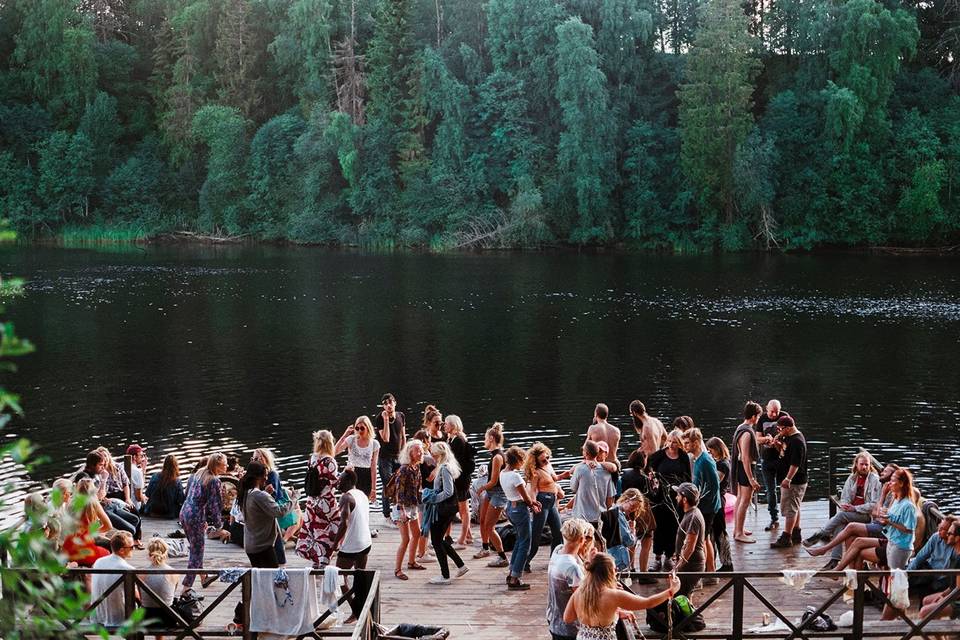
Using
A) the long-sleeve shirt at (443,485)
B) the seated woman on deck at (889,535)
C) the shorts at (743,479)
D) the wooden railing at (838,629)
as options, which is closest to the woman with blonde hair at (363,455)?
the long-sleeve shirt at (443,485)

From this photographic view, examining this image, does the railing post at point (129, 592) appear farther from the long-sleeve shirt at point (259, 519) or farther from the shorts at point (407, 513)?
the shorts at point (407, 513)

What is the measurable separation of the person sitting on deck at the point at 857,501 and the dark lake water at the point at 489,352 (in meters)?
8.30

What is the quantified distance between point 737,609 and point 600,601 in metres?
2.17

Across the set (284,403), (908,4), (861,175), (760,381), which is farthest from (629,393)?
(908,4)

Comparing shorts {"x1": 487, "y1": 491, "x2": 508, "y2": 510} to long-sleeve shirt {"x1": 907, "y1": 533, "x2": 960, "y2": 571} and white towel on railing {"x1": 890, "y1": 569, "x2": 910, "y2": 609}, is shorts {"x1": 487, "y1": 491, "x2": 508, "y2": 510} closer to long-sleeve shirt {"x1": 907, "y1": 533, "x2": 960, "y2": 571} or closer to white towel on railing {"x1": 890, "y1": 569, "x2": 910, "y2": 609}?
white towel on railing {"x1": 890, "y1": 569, "x2": 910, "y2": 609}

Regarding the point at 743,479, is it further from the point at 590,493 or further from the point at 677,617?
the point at 677,617

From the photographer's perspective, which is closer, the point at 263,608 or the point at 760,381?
the point at 263,608

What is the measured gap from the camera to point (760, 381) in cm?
3003

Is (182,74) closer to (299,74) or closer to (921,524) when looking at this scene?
(299,74)

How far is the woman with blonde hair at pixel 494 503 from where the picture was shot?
39.3ft

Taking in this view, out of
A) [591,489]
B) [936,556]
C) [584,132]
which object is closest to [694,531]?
[591,489]

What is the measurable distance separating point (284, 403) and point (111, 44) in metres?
64.9

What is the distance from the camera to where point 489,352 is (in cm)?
3488

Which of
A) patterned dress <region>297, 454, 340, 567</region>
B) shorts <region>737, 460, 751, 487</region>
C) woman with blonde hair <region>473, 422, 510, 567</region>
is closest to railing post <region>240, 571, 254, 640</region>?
patterned dress <region>297, 454, 340, 567</region>
